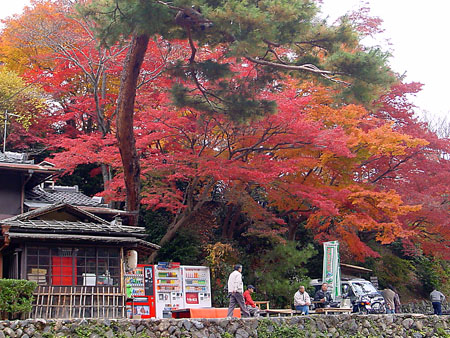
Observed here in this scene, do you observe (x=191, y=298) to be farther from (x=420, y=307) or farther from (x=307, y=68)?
(x=420, y=307)

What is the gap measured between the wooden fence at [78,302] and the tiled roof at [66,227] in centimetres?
153

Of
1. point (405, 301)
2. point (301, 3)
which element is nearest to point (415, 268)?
point (405, 301)

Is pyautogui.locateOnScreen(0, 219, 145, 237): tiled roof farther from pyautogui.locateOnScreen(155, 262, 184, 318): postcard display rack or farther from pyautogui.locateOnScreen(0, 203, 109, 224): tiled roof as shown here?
pyautogui.locateOnScreen(155, 262, 184, 318): postcard display rack

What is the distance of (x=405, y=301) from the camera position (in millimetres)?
29141

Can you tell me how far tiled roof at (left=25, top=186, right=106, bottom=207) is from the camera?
20.0 metres

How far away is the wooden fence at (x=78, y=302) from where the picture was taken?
47.3 feet

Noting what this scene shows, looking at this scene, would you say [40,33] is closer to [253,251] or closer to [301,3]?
[253,251]

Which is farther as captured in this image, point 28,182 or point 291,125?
point 291,125

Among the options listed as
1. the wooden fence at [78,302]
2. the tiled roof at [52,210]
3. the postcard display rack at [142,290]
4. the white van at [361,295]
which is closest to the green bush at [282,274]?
the white van at [361,295]

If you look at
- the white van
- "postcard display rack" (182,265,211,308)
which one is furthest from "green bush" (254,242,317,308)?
"postcard display rack" (182,265,211,308)

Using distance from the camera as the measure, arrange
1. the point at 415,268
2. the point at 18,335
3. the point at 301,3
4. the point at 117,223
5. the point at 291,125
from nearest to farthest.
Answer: the point at 18,335
the point at 301,3
the point at 117,223
the point at 291,125
the point at 415,268

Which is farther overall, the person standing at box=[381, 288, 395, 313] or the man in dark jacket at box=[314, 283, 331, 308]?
the person standing at box=[381, 288, 395, 313]

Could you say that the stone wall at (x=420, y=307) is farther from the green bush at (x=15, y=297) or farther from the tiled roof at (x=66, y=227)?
the green bush at (x=15, y=297)

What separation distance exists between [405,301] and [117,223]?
18.0 meters
